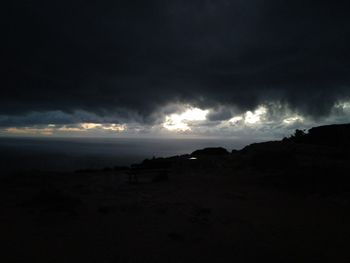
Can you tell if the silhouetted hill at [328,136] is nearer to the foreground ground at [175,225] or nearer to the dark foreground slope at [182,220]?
the dark foreground slope at [182,220]

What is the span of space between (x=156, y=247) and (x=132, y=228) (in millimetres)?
1979

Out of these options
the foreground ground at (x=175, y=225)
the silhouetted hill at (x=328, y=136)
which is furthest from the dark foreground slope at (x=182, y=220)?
the silhouetted hill at (x=328, y=136)

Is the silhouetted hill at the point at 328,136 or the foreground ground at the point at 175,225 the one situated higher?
the silhouetted hill at the point at 328,136

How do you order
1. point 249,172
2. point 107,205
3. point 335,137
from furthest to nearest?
point 335,137
point 249,172
point 107,205

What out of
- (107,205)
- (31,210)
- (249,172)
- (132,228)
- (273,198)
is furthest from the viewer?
(249,172)

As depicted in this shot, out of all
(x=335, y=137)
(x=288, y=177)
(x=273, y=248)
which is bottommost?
(x=273, y=248)

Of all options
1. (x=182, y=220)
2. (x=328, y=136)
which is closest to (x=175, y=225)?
(x=182, y=220)

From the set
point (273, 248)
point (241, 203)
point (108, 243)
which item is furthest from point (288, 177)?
point (108, 243)

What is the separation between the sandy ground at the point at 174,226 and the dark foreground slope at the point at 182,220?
33 millimetres

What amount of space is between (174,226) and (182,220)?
83 cm

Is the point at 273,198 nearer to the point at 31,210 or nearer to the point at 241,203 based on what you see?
the point at 241,203

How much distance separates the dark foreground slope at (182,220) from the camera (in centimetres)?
856

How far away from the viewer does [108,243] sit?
30.0 feet

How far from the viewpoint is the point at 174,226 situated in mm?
10961
